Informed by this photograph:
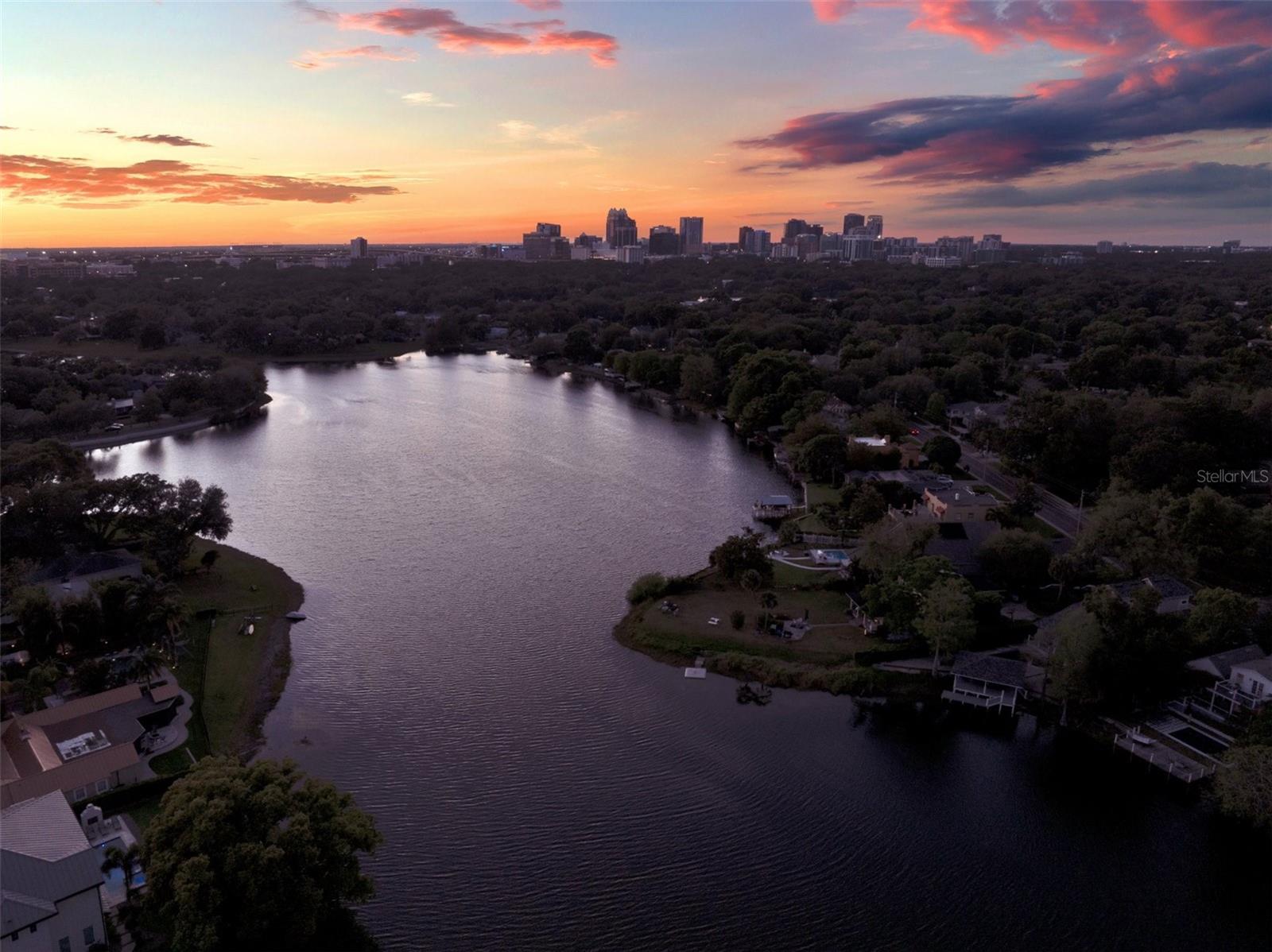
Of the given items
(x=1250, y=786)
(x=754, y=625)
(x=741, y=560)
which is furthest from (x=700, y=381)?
(x=1250, y=786)

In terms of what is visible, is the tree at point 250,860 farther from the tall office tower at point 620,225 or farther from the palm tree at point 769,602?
the tall office tower at point 620,225

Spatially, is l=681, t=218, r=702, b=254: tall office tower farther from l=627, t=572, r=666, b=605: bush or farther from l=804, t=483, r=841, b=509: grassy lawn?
l=627, t=572, r=666, b=605: bush

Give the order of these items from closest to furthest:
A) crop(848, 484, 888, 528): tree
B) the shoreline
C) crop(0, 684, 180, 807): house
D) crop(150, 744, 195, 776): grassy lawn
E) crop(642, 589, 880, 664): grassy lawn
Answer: crop(0, 684, 180, 807): house
crop(150, 744, 195, 776): grassy lawn
crop(642, 589, 880, 664): grassy lawn
crop(848, 484, 888, 528): tree
the shoreline

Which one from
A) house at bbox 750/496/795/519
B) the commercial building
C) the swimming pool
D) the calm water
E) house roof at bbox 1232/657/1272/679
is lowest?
the calm water

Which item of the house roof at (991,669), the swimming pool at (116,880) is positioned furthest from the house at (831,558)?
the swimming pool at (116,880)

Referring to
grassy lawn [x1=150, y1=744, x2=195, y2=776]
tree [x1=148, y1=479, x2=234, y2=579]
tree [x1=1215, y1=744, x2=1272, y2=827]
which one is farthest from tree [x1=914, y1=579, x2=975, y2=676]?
tree [x1=148, y1=479, x2=234, y2=579]

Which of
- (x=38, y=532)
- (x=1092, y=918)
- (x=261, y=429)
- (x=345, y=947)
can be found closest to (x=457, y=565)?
(x=38, y=532)
